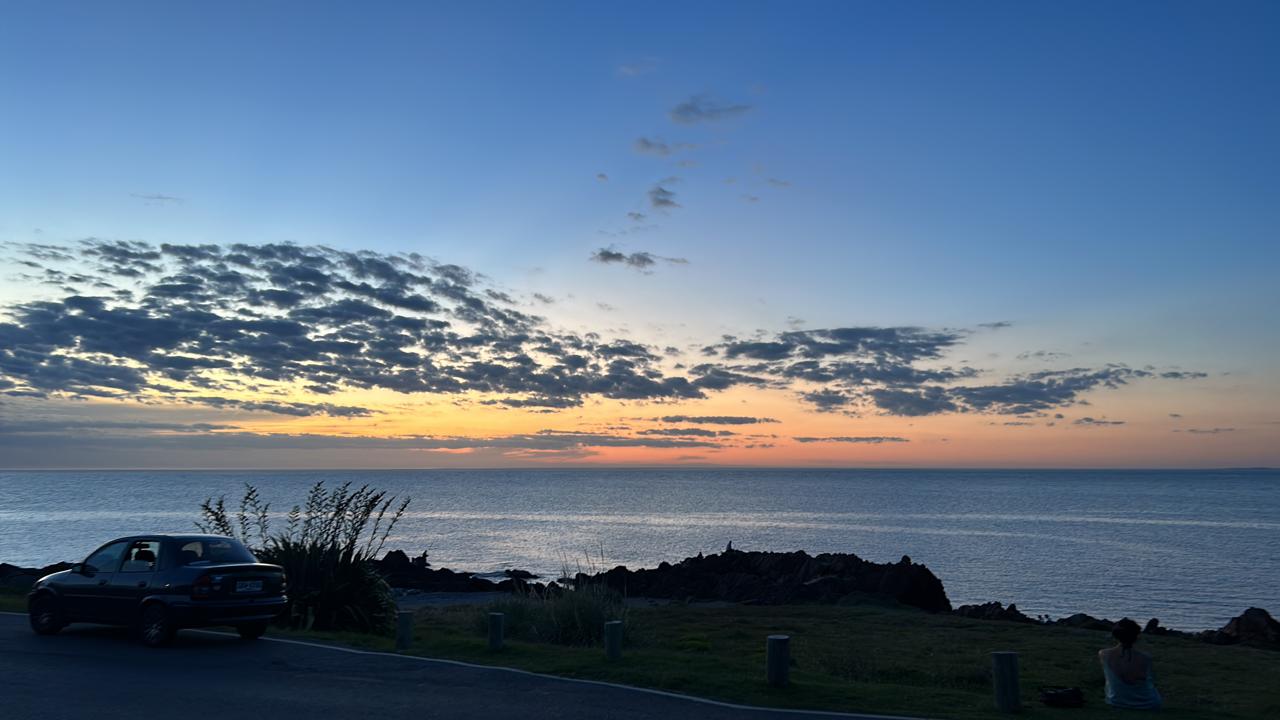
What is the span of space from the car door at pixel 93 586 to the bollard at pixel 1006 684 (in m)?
12.8

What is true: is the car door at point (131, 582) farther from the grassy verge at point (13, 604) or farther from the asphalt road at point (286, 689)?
the grassy verge at point (13, 604)

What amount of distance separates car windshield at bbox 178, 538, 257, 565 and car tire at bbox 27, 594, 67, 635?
8.39 feet

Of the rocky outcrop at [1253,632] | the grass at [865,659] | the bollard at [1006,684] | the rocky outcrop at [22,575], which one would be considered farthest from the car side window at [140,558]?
the rocky outcrop at [1253,632]

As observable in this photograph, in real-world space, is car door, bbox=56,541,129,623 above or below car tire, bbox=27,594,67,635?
above

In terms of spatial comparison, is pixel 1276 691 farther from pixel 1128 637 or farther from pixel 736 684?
pixel 736 684

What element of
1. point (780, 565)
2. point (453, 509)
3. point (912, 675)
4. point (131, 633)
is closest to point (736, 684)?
point (912, 675)

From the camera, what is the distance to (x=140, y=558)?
48.2 ft

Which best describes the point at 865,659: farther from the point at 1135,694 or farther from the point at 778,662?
the point at 778,662

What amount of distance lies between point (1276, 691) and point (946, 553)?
4597 centimetres

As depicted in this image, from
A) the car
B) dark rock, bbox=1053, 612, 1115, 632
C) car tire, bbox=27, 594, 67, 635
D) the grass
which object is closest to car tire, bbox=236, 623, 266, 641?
the car

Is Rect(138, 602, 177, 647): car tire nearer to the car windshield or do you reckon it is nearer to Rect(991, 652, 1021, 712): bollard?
the car windshield

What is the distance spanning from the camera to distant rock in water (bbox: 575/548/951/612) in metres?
36.2

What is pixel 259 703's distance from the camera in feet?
32.7

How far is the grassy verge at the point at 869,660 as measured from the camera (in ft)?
36.6
